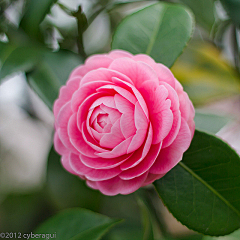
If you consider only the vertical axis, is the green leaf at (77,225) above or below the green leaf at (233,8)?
below

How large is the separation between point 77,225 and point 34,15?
59 cm

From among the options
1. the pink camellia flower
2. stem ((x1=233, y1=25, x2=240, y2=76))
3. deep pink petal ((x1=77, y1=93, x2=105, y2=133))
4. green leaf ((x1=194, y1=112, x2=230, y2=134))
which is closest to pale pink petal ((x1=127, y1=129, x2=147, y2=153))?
the pink camellia flower

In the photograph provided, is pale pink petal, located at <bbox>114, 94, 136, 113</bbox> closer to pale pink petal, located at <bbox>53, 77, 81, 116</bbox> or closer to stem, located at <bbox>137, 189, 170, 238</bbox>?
pale pink petal, located at <bbox>53, 77, 81, 116</bbox>

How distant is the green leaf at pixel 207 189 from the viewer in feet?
1.48

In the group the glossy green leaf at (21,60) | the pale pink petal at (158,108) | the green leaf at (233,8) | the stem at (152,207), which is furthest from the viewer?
the stem at (152,207)

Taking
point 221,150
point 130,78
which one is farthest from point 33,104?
point 221,150

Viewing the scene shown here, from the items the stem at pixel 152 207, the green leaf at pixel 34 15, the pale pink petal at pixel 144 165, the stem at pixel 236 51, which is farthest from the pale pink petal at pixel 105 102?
the stem at pixel 236 51

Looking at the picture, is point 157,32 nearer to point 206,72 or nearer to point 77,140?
point 77,140

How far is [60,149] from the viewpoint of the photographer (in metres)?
0.48

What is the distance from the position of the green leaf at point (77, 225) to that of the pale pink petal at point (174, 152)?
0.34m

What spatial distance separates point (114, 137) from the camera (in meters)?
0.39

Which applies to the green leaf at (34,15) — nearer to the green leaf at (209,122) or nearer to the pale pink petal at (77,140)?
the pale pink petal at (77,140)

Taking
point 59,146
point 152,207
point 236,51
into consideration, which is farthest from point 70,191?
point 236,51

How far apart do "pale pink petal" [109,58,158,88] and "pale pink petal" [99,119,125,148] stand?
0.29 ft
